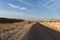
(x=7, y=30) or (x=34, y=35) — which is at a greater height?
(x=34, y=35)

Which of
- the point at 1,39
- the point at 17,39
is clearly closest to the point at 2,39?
the point at 1,39

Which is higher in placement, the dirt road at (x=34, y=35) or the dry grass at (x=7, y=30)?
the dirt road at (x=34, y=35)

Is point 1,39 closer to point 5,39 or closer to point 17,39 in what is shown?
point 5,39

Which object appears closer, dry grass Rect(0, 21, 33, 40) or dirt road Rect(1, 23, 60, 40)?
dirt road Rect(1, 23, 60, 40)

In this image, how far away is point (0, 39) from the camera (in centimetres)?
1341

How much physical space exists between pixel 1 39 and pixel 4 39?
253 millimetres

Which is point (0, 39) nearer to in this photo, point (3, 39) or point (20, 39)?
point (3, 39)

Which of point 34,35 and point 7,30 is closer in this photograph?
point 34,35

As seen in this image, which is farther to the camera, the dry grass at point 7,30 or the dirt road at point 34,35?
the dry grass at point 7,30

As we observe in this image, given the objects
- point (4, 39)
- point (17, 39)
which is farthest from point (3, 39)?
point (17, 39)

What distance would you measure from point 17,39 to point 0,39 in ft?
4.75

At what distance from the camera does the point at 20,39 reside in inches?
528

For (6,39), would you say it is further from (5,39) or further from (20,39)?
(20,39)

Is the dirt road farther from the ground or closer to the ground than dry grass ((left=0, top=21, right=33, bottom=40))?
farther from the ground
